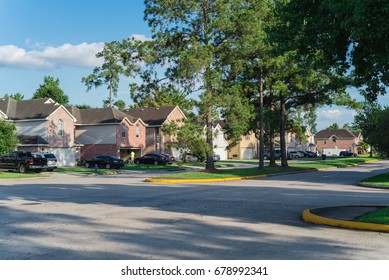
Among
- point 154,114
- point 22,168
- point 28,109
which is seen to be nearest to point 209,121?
point 22,168

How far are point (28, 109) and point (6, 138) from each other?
1807 cm

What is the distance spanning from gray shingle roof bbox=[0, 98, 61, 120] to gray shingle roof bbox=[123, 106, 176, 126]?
1615 centimetres

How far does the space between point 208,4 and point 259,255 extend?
28.4m

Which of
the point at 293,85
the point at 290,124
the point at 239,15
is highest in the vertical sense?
the point at 239,15

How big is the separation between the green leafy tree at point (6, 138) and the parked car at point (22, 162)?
1426 millimetres

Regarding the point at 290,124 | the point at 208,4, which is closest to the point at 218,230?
the point at 208,4

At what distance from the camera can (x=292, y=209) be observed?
44.5ft

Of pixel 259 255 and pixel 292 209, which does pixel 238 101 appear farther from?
pixel 259 255

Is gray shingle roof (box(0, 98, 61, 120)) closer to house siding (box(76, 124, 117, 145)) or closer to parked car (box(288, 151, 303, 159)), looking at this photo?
house siding (box(76, 124, 117, 145))

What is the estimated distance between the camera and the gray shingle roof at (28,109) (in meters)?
51.6

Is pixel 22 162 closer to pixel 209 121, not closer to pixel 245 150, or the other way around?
pixel 209 121

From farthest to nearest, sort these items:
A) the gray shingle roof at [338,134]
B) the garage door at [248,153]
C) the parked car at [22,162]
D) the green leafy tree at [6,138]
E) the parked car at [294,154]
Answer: the gray shingle roof at [338,134]
the garage door at [248,153]
the parked car at [294,154]
the parked car at [22,162]
the green leafy tree at [6,138]

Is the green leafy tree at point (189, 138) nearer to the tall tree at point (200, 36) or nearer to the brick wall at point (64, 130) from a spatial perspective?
the tall tree at point (200, 36)

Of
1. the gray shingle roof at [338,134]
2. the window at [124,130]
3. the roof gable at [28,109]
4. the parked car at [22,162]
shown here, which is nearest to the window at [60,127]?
the roof gable at [28,109]
